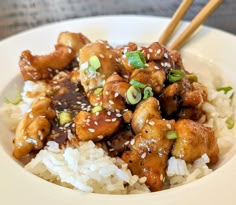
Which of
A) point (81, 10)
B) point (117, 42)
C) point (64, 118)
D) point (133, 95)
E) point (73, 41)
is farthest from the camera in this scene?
point (81, 10)

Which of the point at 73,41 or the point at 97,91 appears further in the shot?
the point at 73,41

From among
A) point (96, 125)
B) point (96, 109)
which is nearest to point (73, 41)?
point (96, 109)

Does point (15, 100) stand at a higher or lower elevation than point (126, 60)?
lower

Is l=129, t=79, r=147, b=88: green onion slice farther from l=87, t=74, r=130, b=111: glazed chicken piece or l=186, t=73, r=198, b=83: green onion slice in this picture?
l=186, t=73, r=198, b=83: green onion slice

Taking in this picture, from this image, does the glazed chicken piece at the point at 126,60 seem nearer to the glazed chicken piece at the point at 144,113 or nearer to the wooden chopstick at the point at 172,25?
the glazed chicken piece at the point at 144,113

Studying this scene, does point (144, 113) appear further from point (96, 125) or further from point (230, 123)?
point (230, 123)

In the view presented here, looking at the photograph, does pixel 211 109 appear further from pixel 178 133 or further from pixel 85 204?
pixel 85 204
